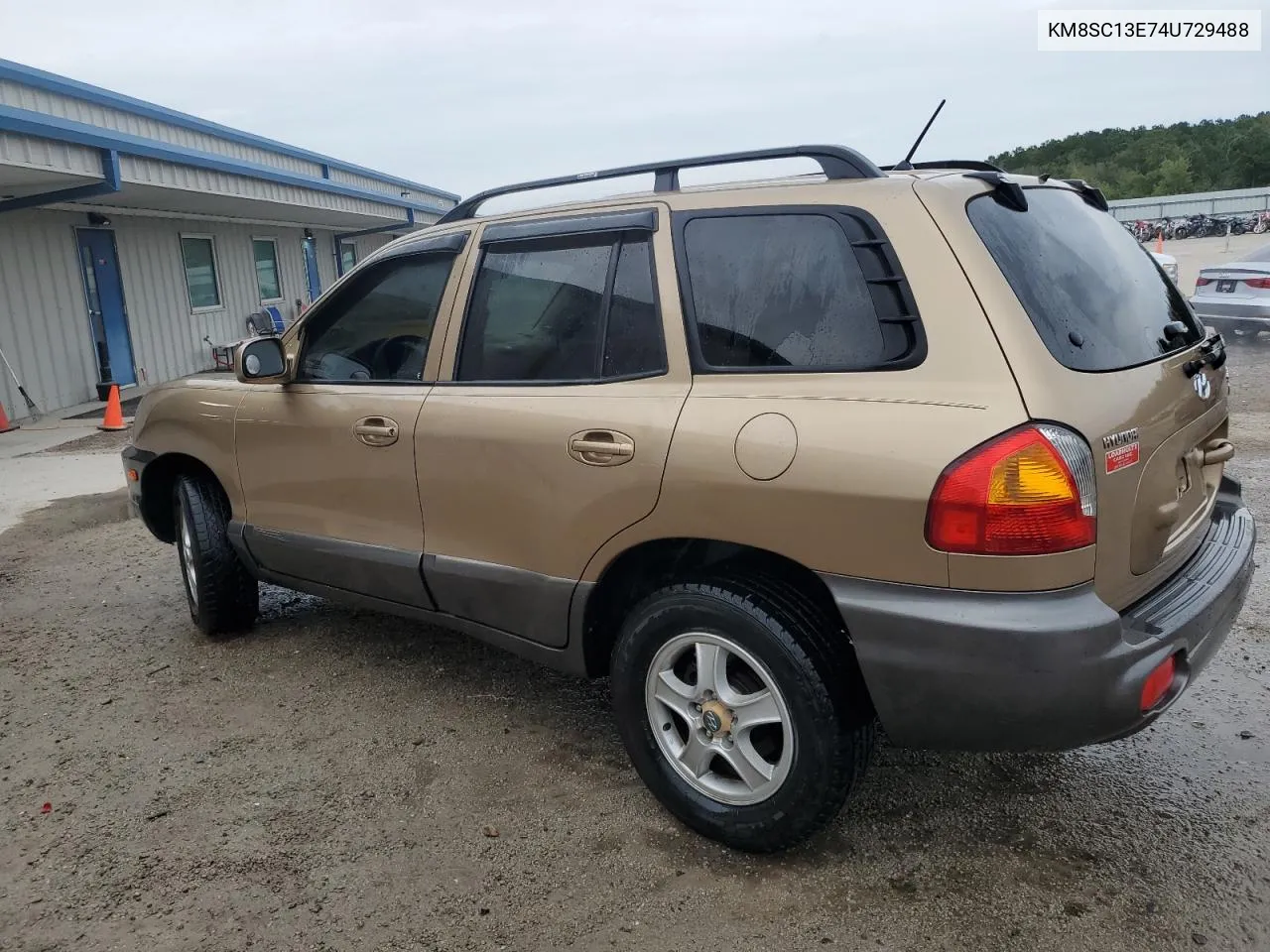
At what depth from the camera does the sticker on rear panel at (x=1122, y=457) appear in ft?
7.19

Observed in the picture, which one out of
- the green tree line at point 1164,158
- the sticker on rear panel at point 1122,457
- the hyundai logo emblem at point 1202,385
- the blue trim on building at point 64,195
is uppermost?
the green tree line at point 1164,158

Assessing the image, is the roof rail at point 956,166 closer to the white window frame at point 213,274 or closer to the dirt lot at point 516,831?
the dirt lot at point 516,831

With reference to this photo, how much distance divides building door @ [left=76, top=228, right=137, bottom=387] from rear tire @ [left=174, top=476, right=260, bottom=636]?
10359mm

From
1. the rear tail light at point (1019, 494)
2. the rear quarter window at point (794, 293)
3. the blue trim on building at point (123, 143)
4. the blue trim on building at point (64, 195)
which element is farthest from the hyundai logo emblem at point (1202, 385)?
the blue trim on building at point (64, 195)

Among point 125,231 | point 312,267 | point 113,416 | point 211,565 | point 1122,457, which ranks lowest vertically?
point 113,416

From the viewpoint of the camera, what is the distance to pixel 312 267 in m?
21.8

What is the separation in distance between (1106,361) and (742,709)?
1.28 m

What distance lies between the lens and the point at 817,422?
233 centimetres

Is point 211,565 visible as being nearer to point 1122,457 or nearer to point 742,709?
point 742,709

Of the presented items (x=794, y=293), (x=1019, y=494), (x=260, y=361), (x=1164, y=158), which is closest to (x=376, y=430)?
(x=260, y=361)

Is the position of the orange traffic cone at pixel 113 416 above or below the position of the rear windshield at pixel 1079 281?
Result: below

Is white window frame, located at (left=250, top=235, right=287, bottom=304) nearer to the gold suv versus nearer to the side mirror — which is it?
the side mirror

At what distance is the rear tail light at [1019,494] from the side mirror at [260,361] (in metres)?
2.69

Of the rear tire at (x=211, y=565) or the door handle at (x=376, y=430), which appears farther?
the rear tire at (x=211, y=565)
